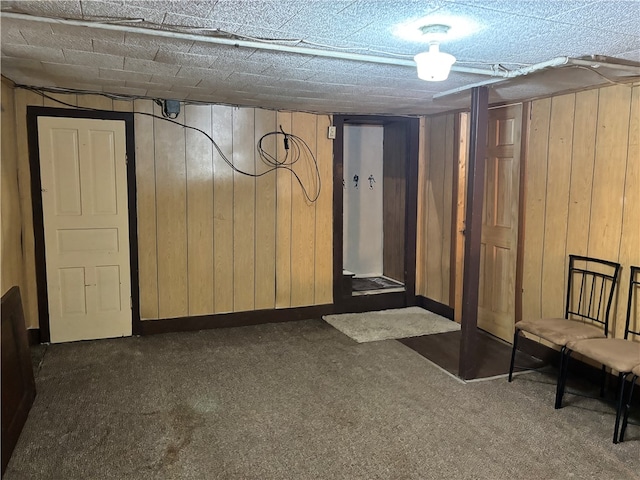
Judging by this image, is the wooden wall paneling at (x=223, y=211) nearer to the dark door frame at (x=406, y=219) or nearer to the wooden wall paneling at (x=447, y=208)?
the dark door frame at (x=406, y=219)

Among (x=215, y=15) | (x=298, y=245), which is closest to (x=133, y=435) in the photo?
(x=215, y=15)

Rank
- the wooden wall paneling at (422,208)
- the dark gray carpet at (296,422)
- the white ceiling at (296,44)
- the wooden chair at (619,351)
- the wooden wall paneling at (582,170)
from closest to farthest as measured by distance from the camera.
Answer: the white ceiling at (296,44)
the dark gray carpet at (296,422)
the wooden chair at (619,351)
the wooden wall paneling at (582,170)
the wooden wall paneling at (422,208)

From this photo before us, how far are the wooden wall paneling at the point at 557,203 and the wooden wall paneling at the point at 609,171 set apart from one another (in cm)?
24

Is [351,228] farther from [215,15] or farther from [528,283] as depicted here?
[215,15]

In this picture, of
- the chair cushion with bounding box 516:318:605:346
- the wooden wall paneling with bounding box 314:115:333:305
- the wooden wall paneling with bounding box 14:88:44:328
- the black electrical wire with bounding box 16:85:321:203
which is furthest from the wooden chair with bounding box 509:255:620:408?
the wooden wall paneling with bounding box 14:88:44:328

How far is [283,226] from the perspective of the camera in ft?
15.8

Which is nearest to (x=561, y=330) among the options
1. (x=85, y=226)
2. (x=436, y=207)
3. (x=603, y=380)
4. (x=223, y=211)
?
(x=603, y=380)

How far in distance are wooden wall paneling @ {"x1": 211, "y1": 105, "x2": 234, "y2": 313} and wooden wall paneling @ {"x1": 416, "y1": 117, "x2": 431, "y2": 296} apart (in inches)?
80.7

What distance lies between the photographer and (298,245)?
4918 mm

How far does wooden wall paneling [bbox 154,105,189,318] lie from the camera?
432 centimetres

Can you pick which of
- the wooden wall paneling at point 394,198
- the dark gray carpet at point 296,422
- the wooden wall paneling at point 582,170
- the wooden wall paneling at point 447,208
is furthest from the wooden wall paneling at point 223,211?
the wooden wall paneling at point 582,170

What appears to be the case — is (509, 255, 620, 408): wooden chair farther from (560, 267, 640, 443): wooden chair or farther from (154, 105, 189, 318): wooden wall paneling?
(154, 105, 189, 318): wooden wall paneling

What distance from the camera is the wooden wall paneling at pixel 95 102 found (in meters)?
4.03

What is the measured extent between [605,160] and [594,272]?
78 cm
